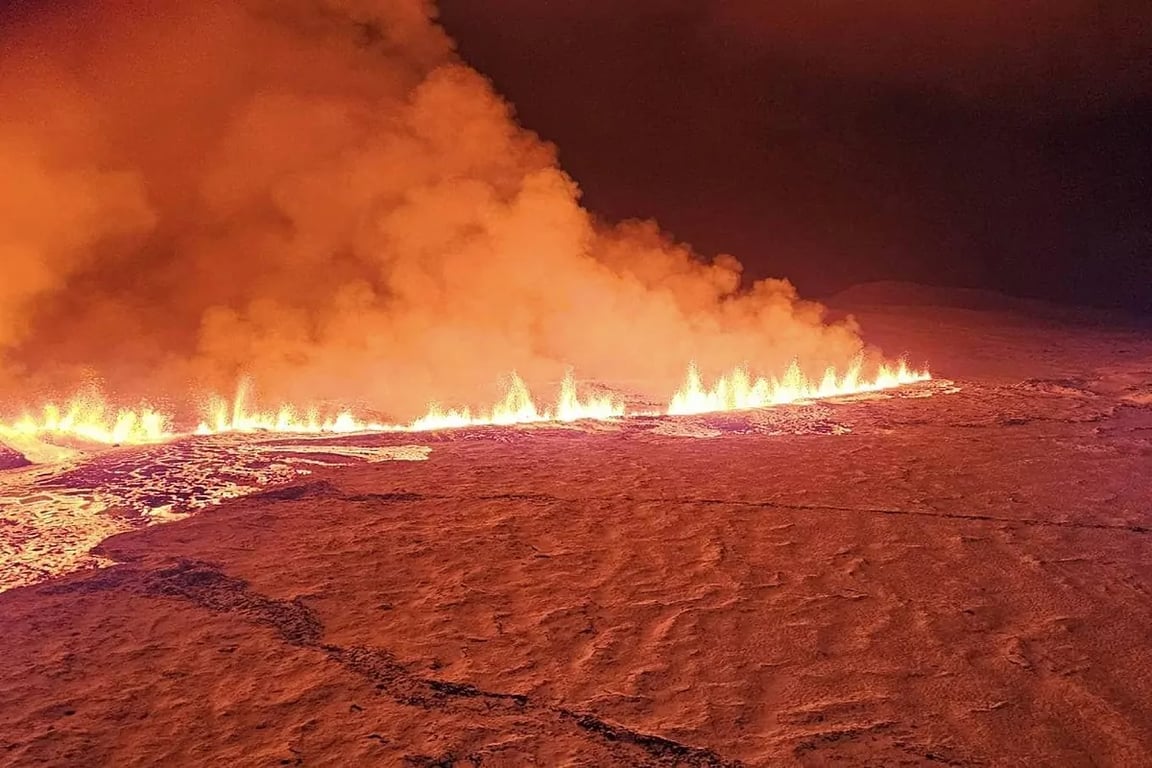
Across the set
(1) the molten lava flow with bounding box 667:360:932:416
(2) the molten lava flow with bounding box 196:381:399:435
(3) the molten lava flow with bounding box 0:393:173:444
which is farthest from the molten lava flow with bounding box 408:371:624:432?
(3) the molten lava flow with bounding box 0:393:173:444

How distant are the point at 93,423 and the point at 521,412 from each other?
508 centimetres

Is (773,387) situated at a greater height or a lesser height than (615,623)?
greater

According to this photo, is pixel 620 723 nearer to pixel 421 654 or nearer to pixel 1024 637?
pixel 421 654

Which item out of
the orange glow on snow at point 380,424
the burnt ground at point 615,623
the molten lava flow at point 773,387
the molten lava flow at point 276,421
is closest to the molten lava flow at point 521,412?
the orange glow on snow at point 380,424

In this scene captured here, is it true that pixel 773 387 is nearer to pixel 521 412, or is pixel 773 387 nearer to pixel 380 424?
pixel 521 412

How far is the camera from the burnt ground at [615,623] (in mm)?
2625

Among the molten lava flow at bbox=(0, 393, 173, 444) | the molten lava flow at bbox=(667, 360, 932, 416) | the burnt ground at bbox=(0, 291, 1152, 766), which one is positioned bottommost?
the burnt ground at bbox=(0, 291, 1152, 766)

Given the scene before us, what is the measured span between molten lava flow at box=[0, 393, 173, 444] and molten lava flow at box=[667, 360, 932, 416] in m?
6.15

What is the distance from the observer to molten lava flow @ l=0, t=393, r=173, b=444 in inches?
299

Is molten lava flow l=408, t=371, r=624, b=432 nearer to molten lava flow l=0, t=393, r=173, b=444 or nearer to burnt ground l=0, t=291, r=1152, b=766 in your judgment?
burnt ground l=0, t=291, r=1152, b=766

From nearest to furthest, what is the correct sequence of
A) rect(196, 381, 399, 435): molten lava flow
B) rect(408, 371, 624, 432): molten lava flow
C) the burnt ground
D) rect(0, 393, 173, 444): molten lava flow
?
the burnt ground, rect(0, 393, 173, 444): molten lava flow, rect(196, 381, 399, 435): molten lava flow, rect(408, 371, 624, 432): molten lava flow

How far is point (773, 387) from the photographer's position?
11078mm

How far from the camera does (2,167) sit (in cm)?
1036

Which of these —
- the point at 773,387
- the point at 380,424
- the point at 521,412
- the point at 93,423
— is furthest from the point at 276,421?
the point at 773,387
